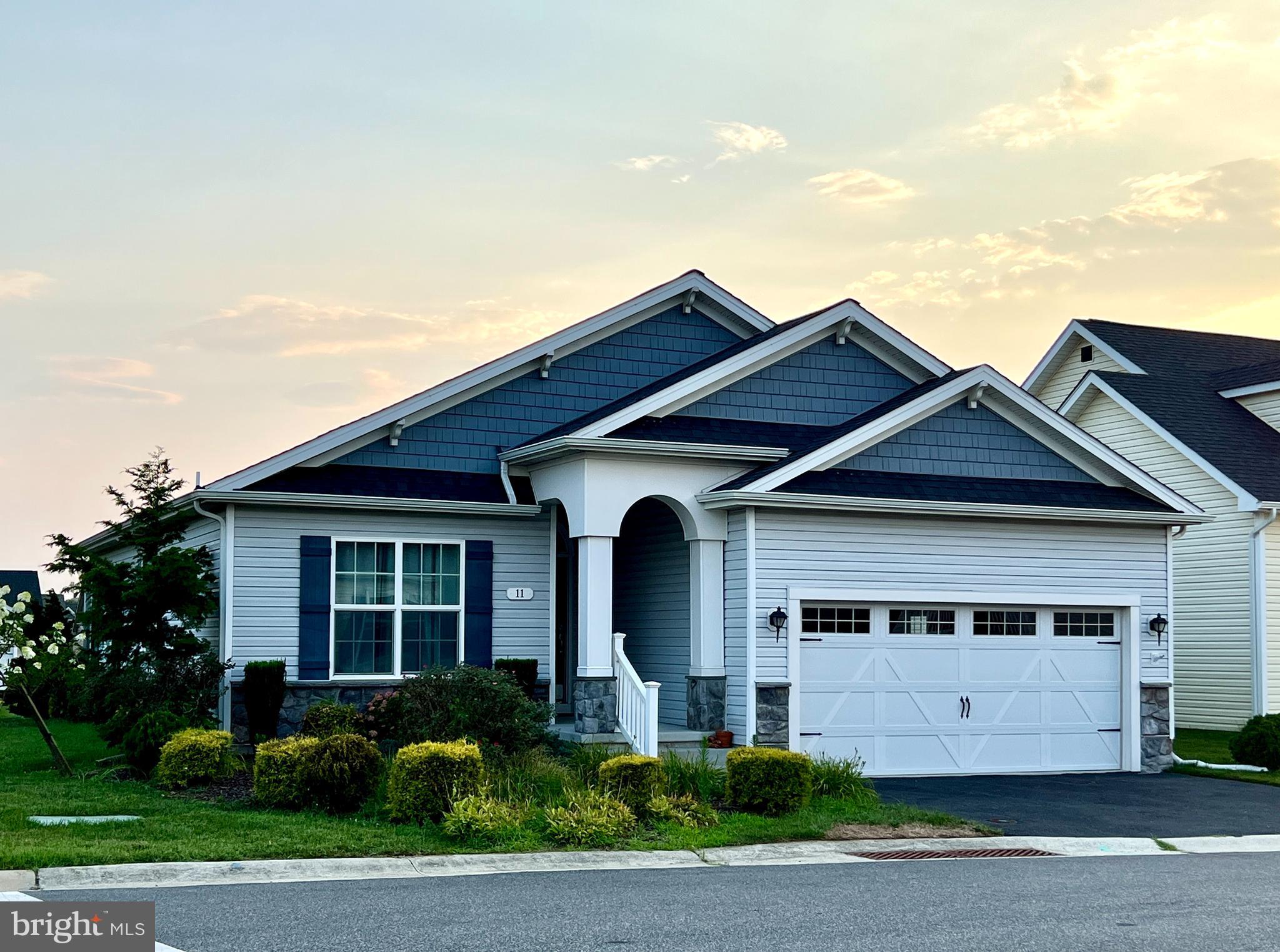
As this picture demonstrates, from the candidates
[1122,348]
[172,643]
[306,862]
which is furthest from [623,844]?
[1122,348]

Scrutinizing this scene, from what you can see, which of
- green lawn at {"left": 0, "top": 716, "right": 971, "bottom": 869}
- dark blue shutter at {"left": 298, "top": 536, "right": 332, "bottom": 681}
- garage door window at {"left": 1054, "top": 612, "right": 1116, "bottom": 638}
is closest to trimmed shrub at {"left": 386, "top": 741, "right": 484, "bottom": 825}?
green lawn at {"left": 0, "top": 716, "right": 971, "bottom": 869}

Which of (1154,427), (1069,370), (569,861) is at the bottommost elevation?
(569,861)

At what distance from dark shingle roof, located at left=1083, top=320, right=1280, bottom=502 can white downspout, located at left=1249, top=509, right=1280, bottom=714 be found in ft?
1.83

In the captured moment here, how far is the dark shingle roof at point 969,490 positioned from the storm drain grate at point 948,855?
241 inches

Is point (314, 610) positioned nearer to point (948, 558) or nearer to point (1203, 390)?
point (948, 558)

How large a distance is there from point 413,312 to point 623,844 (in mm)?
13857

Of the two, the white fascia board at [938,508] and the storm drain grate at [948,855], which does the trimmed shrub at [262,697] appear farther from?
the storm drain grate at [948,855]

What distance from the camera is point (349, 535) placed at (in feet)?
60.3

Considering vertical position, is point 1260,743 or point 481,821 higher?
point 481,821

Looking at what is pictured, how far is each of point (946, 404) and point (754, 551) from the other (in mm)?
3817

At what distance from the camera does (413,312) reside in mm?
24016

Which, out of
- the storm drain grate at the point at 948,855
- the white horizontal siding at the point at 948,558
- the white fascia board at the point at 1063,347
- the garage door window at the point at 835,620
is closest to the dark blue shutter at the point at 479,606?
the white horizontal siding at the point at 948,558

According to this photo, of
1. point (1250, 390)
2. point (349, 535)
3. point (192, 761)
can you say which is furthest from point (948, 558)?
point (1250, 390)

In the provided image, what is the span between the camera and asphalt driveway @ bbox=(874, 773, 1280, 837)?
14.2 metres
